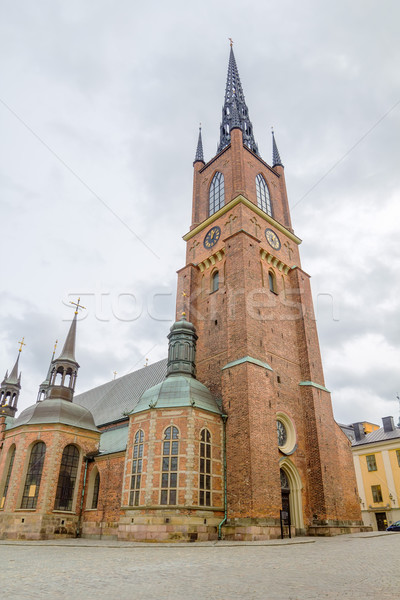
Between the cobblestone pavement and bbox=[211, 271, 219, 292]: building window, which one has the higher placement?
bbox=[211, 271, 219, 292]: building window

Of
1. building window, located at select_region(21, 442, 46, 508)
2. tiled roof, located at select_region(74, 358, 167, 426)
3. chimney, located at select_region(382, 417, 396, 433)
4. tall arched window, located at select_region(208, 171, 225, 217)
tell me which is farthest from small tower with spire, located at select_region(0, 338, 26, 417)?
chimney, located at select_region(382, 417, 396, 433)

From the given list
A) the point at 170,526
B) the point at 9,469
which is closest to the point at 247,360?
the point at 170,526

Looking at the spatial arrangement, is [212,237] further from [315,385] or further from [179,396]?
[179,396]

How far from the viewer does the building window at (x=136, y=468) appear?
2025 centimetres

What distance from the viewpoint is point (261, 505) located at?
1948cm

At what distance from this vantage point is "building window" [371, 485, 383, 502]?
125 feet

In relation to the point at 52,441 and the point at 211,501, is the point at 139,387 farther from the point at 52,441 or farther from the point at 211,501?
the point at 211,501

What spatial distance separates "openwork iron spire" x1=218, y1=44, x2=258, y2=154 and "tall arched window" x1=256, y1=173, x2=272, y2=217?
237 inches

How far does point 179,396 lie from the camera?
2192 centimetres

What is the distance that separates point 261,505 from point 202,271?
1749cm

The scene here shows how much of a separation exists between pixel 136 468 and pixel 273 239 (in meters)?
19.5

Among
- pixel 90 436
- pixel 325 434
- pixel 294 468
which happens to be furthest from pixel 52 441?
pixel 325 434

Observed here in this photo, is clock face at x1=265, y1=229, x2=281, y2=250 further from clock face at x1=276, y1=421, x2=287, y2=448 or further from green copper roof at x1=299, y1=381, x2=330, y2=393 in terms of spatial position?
clock face at x1=276, y1=421, x2=287, y2=448

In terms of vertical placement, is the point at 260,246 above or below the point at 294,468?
above
